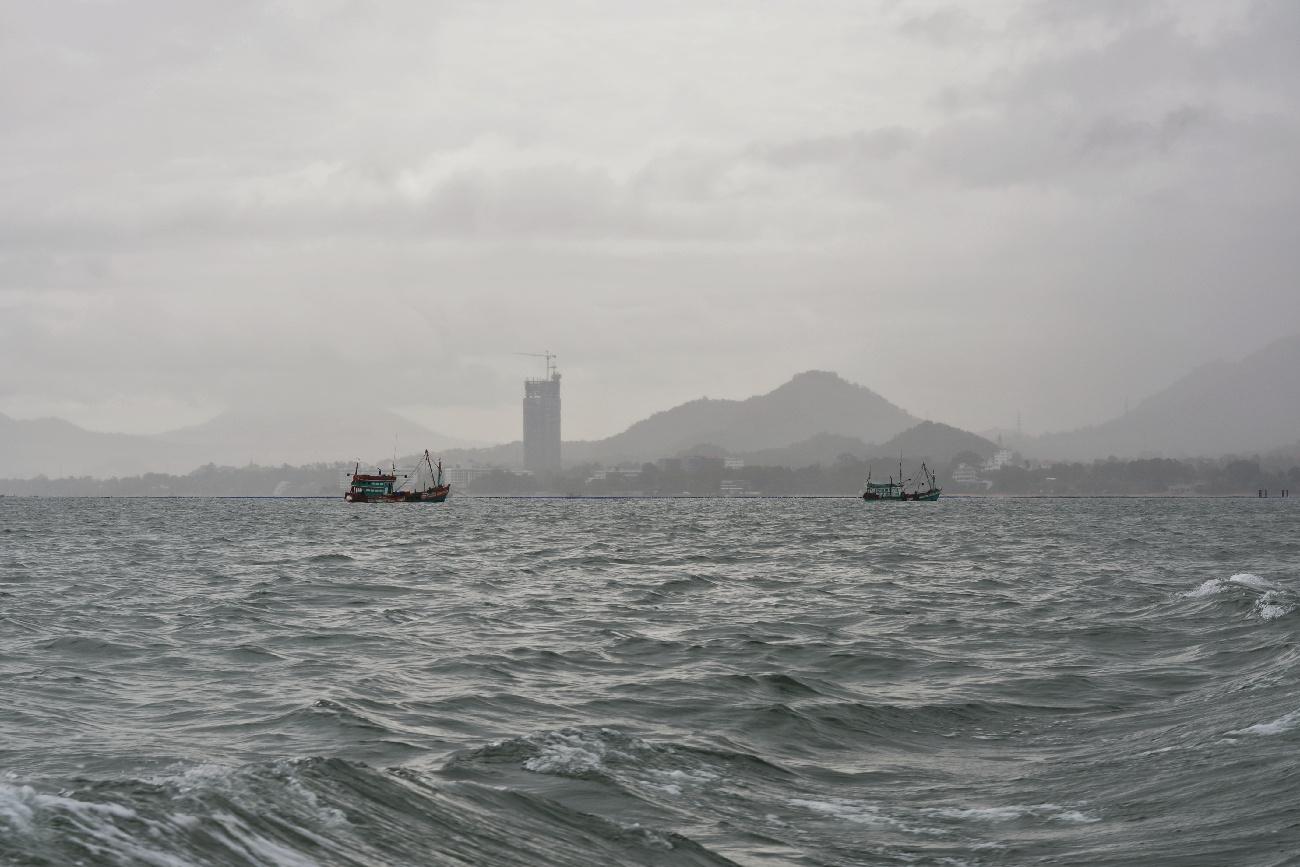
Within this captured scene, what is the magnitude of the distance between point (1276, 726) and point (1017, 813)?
617 centimetres

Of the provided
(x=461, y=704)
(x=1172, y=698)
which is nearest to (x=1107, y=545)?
(x=1172, y=698)

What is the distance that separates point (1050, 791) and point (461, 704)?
33.5 ft

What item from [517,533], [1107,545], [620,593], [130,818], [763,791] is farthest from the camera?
[517,533]

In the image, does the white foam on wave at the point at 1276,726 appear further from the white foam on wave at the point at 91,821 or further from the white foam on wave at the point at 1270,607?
the white foam on wave at the point at 91,821

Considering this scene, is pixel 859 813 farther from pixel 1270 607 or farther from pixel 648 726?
pixel 1270 607

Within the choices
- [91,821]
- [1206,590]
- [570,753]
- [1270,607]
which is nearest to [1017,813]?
[570,753]

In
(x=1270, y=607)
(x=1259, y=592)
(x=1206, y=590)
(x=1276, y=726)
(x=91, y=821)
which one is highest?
(x=91, y=821)

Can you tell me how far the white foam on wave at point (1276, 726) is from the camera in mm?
17234

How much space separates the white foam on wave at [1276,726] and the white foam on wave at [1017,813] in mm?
5078

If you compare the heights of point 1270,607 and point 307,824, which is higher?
point 307,824

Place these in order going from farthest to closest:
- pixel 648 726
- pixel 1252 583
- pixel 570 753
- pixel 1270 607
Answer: pixel 1252 583
pixel 1270 607
pixel 648 726
pixel 570 753

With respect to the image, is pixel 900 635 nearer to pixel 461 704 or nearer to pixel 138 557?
pixel 461 704

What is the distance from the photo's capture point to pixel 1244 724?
18172 mm

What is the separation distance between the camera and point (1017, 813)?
14.2 m
